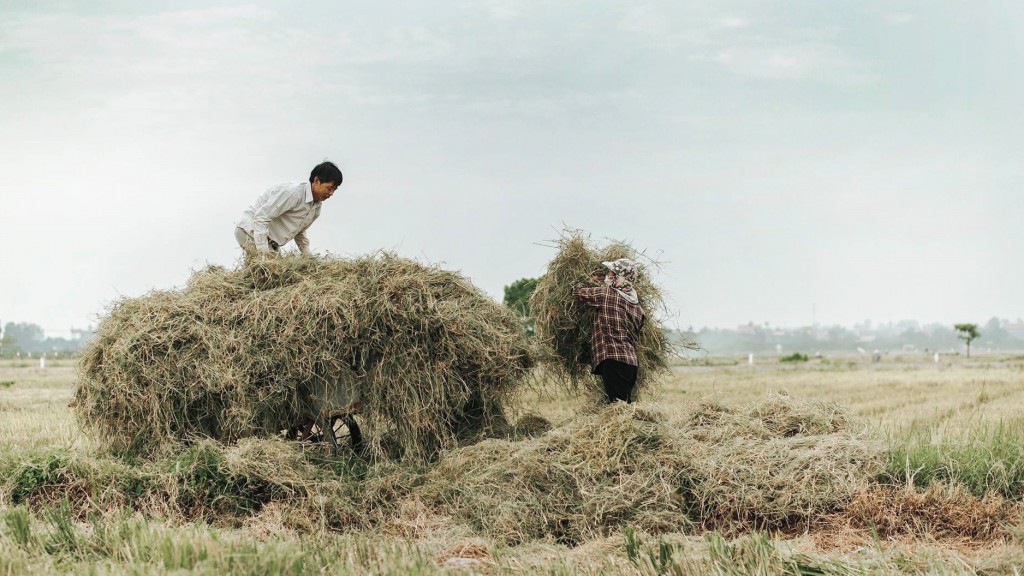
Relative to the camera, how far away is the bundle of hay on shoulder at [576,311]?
7945mm

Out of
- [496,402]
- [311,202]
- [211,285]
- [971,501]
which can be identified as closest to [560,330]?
[496,402]

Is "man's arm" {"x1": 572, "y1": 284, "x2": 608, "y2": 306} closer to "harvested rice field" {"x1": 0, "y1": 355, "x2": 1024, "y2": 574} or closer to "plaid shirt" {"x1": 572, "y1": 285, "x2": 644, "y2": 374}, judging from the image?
"plaid shirt" {"x1": 572, "y1": 285, "x2": 644, "y2": 374}

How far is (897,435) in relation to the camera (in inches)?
298

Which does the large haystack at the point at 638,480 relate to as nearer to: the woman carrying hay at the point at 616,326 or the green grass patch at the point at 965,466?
the green grass patch at the point at 965,466

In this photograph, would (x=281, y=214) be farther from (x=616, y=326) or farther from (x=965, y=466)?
(x=965, y=466)

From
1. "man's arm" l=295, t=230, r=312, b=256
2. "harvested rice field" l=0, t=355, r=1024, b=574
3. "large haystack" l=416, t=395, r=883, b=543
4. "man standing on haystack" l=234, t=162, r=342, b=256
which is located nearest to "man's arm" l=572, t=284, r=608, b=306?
"harvested rice field" l=0, t=355, r=1024, b=574

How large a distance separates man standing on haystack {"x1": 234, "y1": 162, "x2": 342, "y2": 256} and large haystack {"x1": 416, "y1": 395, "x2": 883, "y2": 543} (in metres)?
2.69

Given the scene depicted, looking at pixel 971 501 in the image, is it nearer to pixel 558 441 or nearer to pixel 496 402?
pixel 558 441

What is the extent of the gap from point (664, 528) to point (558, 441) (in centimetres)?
99

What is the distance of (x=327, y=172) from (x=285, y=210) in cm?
53

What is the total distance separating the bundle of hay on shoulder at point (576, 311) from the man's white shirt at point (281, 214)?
2.23 metres

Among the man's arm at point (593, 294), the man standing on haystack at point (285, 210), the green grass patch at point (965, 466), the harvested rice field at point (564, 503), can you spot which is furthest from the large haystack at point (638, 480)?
the man standing on haystack at point (285, 210)

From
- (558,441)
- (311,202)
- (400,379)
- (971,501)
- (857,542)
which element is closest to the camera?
(857,542)

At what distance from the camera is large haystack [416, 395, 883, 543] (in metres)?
5.45
